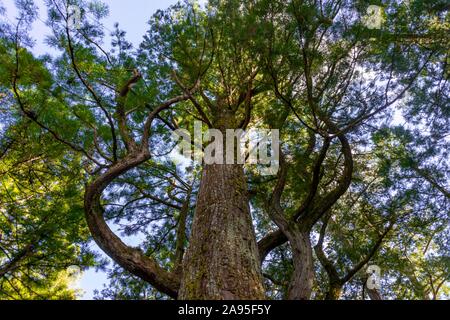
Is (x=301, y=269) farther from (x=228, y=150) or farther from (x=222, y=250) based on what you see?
(x=228, y=150)

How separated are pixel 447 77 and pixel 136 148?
3.60 m

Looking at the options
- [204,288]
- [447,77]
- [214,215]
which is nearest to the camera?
[204,288]

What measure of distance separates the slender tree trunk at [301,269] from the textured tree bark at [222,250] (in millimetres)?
443

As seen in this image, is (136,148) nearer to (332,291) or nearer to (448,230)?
(332,291)

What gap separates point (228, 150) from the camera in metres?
→ 3.72

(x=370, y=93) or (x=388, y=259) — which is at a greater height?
(x=370, y=93)

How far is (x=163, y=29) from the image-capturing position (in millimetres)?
4035

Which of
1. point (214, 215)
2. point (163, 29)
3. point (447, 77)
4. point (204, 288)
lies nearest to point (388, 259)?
point (447, 77)

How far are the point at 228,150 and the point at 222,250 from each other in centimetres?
179

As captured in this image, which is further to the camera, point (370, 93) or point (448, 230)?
point (448, 230)

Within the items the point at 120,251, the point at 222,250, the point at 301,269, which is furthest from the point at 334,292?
the point at 120,251

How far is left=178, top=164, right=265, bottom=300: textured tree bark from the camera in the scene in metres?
1.79

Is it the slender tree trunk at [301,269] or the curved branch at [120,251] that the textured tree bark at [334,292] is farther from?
the curved branch at [120,251]

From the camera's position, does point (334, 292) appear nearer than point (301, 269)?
No
